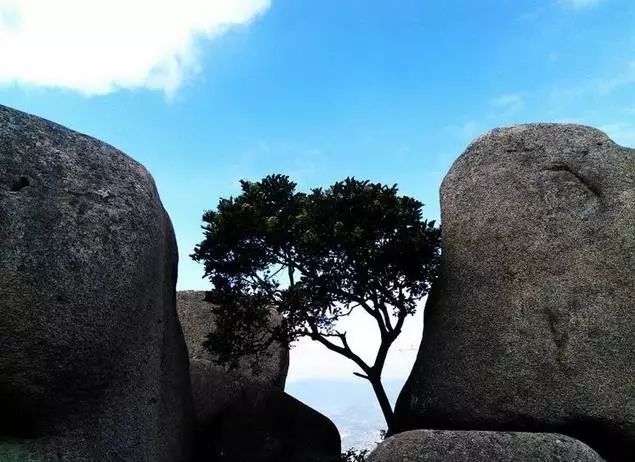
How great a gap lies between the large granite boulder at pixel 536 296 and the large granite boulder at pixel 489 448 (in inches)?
56.9

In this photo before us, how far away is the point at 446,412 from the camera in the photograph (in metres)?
11.2

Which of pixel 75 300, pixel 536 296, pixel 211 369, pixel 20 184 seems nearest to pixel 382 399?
pixel 211 369

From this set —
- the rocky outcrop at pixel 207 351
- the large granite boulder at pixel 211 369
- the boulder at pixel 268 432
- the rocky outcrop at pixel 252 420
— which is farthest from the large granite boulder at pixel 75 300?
the rocky outcrop at pixel 207 351

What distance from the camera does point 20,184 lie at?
8.34 metres

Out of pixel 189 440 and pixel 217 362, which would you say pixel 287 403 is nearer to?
pixel 217 362

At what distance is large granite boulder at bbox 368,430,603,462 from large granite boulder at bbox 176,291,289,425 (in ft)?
23.1

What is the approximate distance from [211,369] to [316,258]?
422 cm

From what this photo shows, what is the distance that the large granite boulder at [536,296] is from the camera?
10148 mm

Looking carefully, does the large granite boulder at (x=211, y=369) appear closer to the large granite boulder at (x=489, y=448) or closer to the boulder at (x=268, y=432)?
the boulder at (x=268, y=432)

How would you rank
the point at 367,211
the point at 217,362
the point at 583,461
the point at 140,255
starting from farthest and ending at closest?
the point at 217,362 → the point at 367,211 → the point at 140,255 → the point at 583,461

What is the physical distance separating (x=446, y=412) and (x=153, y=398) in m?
5.42

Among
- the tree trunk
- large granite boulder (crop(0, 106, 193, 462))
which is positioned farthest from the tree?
large granite boulder (crop(0, 106, 193, 462))

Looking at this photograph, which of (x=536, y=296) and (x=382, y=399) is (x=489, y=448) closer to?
(x=536, y=296)

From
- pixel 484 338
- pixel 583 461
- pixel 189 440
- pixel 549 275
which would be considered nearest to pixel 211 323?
pixel 189 440
